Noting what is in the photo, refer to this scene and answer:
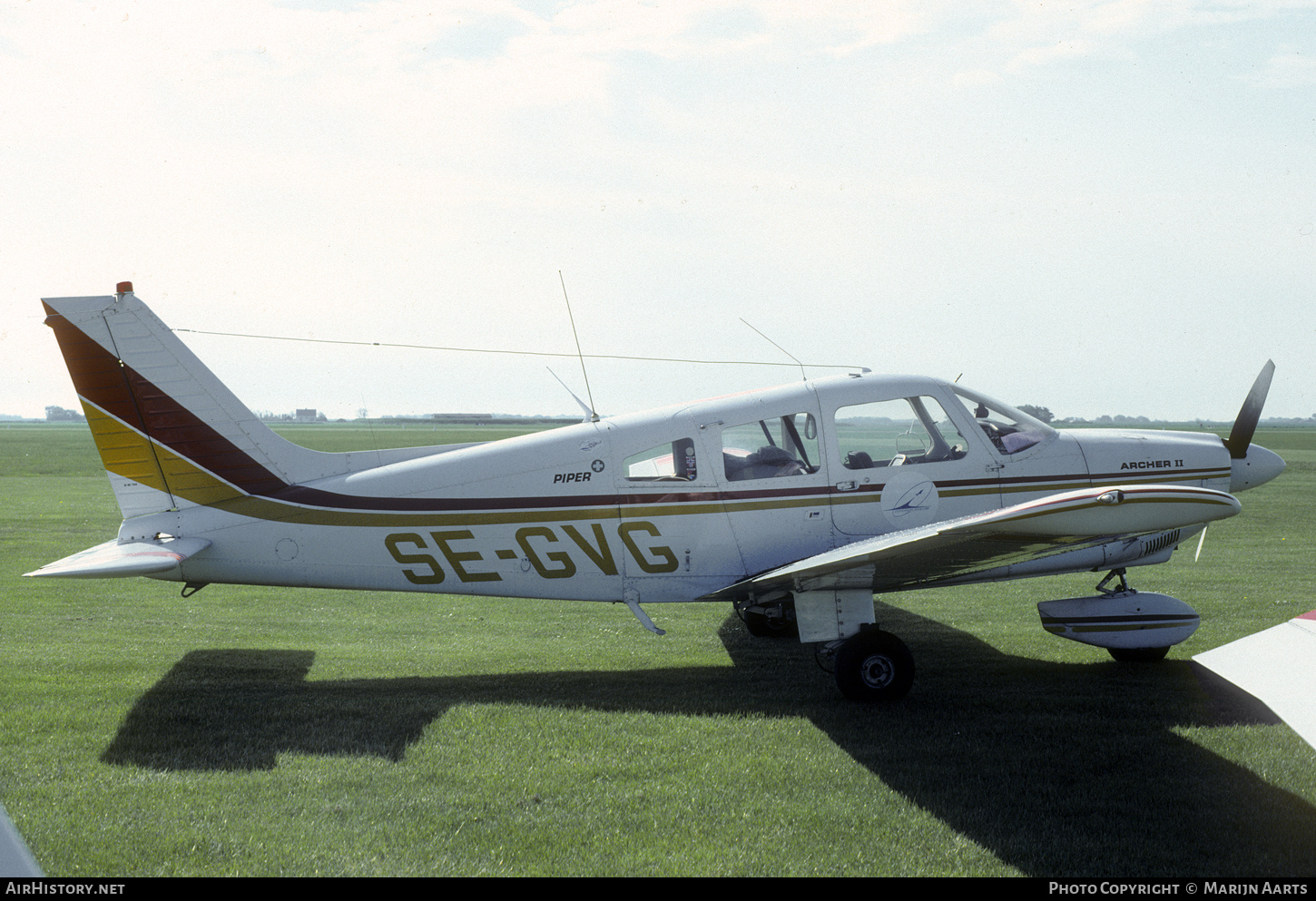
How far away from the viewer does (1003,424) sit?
7.26 metres

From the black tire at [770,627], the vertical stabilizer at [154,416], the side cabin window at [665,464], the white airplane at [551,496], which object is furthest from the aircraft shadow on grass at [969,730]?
the side cabin window at [665,464]

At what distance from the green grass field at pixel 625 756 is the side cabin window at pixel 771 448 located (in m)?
1.64

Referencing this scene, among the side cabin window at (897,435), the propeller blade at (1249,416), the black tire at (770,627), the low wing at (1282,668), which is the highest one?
the side cabin window at (897,435)

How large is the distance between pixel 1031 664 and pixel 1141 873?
3562 mm

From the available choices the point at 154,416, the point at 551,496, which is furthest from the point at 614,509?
the point at 154,416

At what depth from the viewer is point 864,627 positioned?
21.1 ft

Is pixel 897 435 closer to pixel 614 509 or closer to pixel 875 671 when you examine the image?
pixel 875 671

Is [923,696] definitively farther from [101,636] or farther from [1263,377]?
[101,636]

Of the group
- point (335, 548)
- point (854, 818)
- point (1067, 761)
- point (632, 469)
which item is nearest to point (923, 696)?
point (1067, 761)

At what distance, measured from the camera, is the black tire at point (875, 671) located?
6.31 meters

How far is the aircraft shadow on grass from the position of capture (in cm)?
424

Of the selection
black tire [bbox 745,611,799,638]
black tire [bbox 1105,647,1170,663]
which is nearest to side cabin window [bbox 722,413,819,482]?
black tire [bbox 745,611,799,638]

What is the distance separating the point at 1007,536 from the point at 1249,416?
13.6ft

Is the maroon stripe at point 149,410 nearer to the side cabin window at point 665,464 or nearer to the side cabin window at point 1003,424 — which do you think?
the side cabin window at point 665,464
